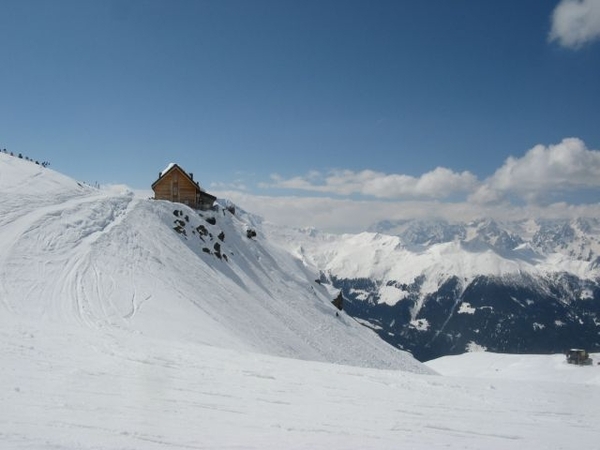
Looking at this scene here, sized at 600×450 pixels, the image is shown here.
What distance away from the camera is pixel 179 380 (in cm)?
1448

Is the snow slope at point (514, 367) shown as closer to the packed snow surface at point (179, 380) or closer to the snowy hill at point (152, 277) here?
the snowy hill at point (152, 277)

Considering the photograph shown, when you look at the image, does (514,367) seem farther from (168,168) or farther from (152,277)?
(152,277)

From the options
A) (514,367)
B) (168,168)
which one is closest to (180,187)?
(168,168)

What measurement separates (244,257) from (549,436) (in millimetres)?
45591

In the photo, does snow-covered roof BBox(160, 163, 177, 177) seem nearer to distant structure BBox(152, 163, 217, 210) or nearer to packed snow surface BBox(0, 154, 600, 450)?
distant structure BBox(152, 163, 217, 210)

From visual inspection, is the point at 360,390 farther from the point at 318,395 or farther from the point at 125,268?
the point at 125,268

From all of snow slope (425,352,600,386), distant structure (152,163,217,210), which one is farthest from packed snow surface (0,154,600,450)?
snow slope (425,352,600,386)

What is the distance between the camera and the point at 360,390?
1514cm

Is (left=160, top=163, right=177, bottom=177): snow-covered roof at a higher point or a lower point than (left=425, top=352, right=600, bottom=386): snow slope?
higher

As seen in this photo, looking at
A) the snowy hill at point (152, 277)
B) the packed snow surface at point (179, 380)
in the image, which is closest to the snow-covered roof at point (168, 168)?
the snowy hill at point (152, 277)

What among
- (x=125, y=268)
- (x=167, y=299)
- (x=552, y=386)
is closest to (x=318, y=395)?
(x=552, y=386)

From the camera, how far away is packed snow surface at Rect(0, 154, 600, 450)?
10516 mm

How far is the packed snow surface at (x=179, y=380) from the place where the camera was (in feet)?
34.5

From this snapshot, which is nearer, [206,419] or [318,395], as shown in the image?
[206,419]
